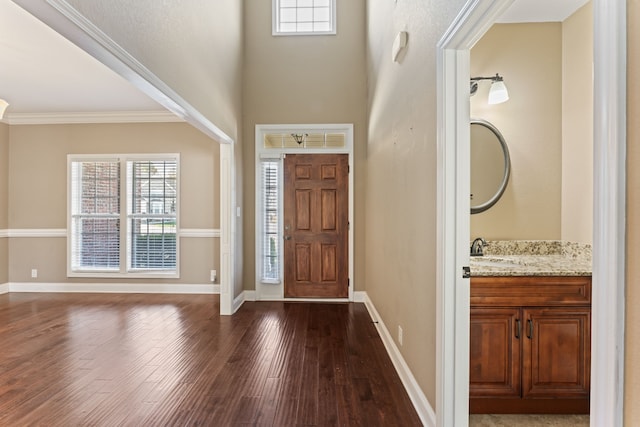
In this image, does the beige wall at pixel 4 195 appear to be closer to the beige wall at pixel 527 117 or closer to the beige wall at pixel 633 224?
the beige wall at pixel 527 117

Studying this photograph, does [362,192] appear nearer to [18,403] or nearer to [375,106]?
[375,106]

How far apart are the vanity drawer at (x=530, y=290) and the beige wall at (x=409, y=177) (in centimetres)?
34

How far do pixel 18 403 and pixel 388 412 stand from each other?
2.45 metres

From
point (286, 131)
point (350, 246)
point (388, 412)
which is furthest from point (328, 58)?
point (388, 412)

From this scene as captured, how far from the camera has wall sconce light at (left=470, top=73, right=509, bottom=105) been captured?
8.80 ft

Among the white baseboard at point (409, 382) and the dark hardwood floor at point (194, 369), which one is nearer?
the white baseboard at point (409, 382)

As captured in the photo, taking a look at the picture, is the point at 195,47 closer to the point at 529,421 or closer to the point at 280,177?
the point at 280,177

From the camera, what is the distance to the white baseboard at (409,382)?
194 cm

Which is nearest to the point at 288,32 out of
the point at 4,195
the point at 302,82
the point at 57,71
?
the point at 302,82

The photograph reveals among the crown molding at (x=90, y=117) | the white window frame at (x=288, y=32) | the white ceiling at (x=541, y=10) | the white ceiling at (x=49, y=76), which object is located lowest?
the crown molding at (x=90, y=117)

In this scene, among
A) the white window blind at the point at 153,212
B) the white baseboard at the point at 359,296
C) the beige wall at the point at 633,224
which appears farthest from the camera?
the white window blind at the point at 153,212

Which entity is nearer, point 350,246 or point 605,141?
point 605,141

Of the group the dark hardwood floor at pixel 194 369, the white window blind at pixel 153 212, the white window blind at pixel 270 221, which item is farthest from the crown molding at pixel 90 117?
the dark hardwood floor at pixel 194 369

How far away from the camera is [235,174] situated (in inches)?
171
